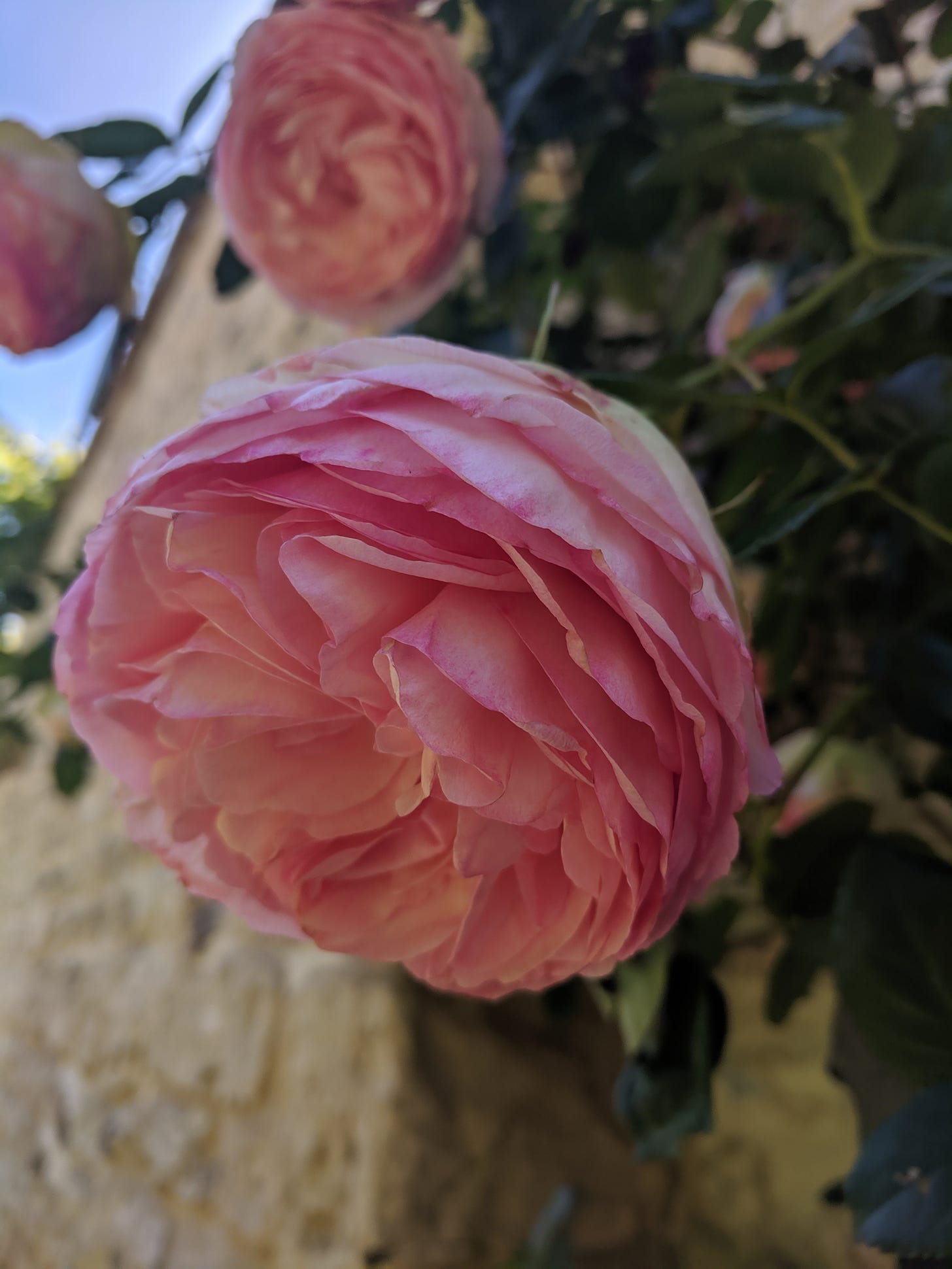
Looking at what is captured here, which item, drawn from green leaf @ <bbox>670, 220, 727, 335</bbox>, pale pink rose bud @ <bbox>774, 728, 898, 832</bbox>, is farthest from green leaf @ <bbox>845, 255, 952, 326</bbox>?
pale pink rose bud @ <bbox>774, 728, 898, 832</bbox>

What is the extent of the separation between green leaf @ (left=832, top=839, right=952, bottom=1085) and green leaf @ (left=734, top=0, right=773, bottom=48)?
A: 45 centimetres

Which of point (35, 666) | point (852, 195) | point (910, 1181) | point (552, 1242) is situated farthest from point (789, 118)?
point (552, 1242)

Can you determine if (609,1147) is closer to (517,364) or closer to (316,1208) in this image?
(316,1208)

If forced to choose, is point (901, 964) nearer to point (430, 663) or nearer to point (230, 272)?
point (430, 663)

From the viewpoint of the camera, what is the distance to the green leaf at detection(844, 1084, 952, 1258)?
9.1 inches

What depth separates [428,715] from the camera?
19 cm

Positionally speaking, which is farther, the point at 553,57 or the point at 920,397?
the point at 553,57

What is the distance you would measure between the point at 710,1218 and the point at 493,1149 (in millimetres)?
230

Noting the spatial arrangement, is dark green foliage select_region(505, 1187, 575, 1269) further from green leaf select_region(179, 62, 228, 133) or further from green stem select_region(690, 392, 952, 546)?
green leaf select_region(179, 62, 228, 133)

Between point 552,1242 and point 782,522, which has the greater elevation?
point 782,522

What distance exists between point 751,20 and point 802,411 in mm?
286

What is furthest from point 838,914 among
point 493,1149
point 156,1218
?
point 156,1218

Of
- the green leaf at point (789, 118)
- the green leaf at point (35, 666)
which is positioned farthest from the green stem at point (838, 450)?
the green leaf at point (35, 666)

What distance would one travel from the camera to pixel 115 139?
1.51 ft
